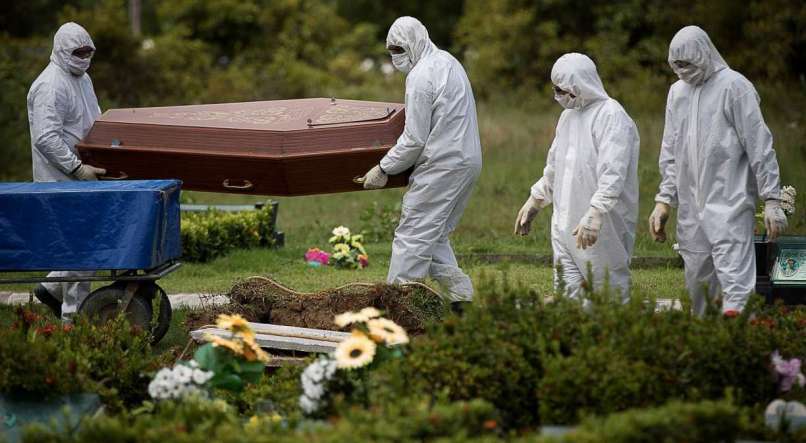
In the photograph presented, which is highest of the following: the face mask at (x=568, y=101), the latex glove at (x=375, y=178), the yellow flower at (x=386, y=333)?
the face mask at (x=568, y=101)

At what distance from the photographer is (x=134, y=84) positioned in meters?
19.4

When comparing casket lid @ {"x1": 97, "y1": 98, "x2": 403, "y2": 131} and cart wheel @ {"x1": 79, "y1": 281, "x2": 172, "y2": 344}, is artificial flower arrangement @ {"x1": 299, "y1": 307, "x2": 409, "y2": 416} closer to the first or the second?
cart wheel @ {"x1": 79, "y1": 281, "x2": 172, "y2": 344}

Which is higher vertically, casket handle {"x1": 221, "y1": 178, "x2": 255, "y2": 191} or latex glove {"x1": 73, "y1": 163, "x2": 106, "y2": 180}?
latex glove {"x1": 73, "y1": 163, "x2": 106, "y2": 180}

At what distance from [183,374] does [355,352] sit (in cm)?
78

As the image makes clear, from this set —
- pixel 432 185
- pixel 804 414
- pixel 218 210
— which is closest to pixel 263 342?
pixel 432 185

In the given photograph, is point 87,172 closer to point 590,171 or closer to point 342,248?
point 342,248

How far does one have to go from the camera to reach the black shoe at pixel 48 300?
802 centimetres

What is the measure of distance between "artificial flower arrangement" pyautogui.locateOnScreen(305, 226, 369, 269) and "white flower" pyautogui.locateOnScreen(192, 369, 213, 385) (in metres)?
5.14

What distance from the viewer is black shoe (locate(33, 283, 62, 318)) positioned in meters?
8.02

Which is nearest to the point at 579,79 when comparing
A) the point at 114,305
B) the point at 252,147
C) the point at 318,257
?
the point at 252,147

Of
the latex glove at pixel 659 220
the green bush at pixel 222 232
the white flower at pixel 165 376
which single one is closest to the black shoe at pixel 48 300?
the green bush at pixel 222 232

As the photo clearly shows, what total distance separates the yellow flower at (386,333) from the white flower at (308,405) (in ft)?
1.45

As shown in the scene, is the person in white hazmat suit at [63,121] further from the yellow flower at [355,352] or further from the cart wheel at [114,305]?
the yellow flower at [355,352]

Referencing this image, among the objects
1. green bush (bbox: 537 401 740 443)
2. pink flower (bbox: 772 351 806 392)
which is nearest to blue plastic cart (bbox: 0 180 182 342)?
green bush (bbox: 537 401 740 443)
